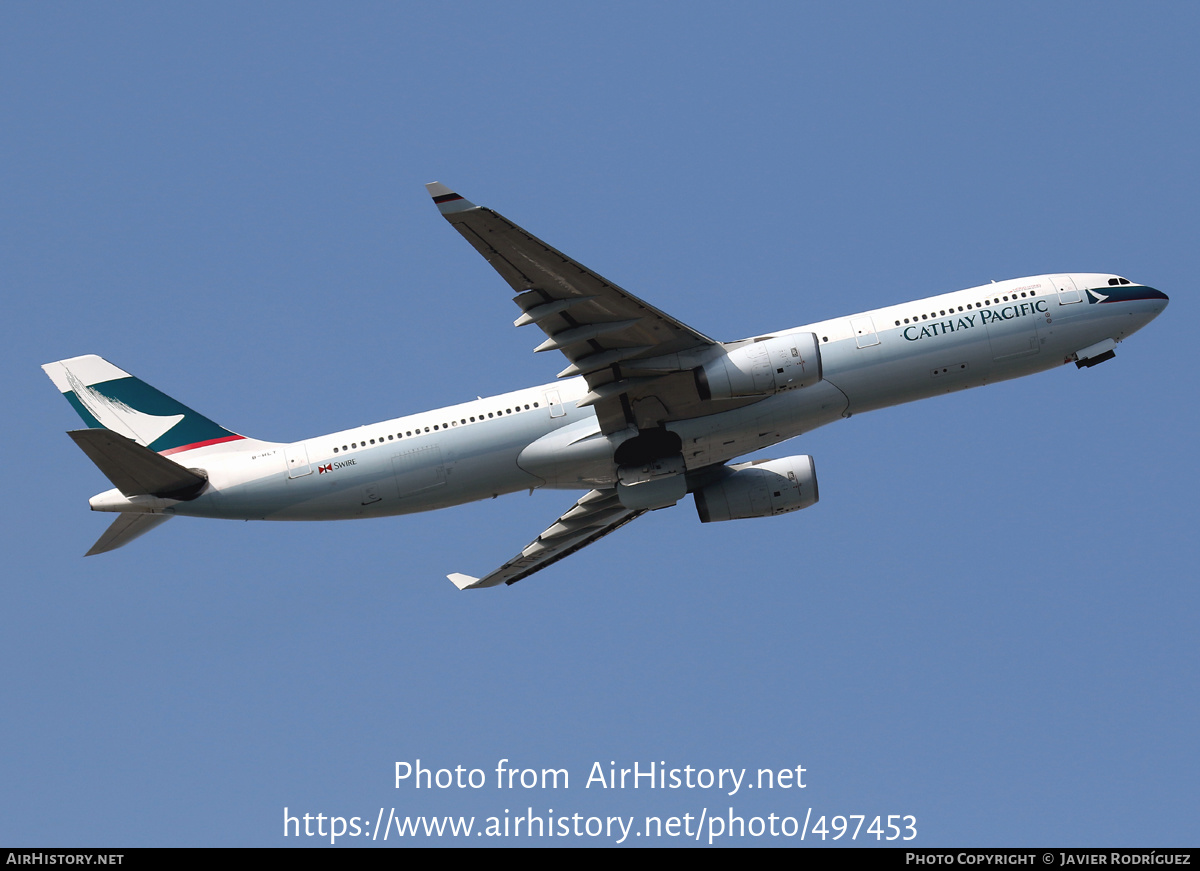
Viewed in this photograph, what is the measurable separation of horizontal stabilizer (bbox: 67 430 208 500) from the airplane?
0.05 meters

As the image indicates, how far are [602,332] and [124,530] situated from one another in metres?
16.0

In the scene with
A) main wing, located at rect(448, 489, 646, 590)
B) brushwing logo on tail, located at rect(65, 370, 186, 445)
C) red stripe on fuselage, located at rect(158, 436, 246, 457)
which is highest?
brushwing logo on tail, located at rect(65, 370, 186, 445)

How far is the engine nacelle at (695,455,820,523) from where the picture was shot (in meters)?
42.3

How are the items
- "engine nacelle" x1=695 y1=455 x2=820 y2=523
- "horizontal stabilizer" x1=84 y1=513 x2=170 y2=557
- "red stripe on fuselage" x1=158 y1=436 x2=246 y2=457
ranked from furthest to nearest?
"engine nacelle" x1=695 y1=455 x2=820 y2=523, "red stripe on fuselage" x1=158 y1=436 x2=246 y2=457, "horizontal stabilizer" x1=84 y1=513 x2=170 y2=557

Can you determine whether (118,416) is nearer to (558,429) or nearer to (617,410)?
(558,429)

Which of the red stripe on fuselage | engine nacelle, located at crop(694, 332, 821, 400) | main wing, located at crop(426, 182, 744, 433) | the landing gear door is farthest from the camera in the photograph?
the red stripe on fuselage

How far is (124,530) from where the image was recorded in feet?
125

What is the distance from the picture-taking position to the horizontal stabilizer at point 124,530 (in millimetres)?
37906

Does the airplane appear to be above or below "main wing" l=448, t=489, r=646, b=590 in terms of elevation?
above

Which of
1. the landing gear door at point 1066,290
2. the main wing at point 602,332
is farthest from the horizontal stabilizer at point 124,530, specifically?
the landing gear door at point 1066,290

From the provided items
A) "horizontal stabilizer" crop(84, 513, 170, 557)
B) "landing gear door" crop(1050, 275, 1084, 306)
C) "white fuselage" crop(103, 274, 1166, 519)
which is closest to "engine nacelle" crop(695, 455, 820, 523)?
"white fuselage" crop(103, 274, 1166, 519)

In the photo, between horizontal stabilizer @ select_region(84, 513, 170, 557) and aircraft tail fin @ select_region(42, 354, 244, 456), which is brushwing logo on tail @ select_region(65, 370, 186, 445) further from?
horizontal stabilizer @ select_region(84, 513, 170, 557)
